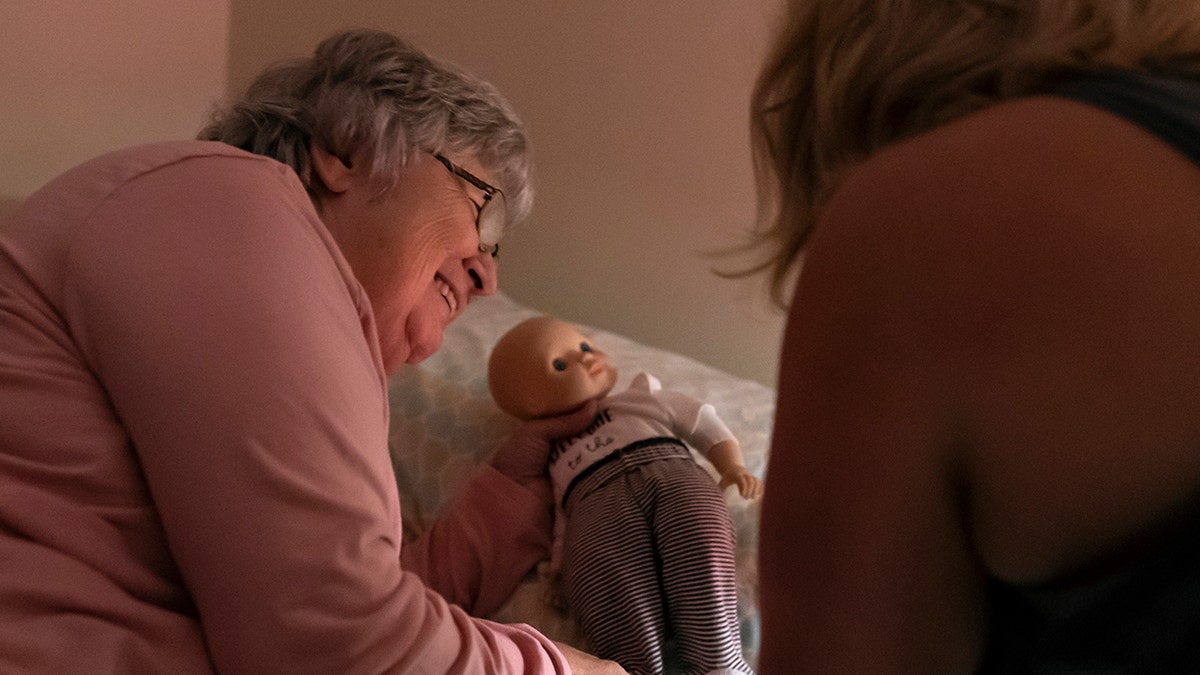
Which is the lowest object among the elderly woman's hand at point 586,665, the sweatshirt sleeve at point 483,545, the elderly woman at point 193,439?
the sweatshirt sleeve at point 483,545

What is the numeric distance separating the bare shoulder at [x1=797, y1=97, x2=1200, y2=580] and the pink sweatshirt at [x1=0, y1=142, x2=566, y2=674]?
0.45 meters

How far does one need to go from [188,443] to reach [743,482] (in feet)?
3.70

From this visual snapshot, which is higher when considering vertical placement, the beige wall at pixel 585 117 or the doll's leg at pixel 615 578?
the beige wall at pixel 585 117

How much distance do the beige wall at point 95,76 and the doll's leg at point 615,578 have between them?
143 centimetres

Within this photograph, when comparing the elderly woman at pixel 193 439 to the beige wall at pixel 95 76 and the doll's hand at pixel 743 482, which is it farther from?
the beige wall at pixel 95 76

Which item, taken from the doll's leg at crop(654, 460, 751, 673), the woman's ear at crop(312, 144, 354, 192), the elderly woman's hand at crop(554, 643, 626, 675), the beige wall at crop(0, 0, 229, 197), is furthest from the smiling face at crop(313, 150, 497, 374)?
the beige wall at crop(0, 0, 229, 197)

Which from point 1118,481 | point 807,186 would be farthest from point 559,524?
point 1118,481

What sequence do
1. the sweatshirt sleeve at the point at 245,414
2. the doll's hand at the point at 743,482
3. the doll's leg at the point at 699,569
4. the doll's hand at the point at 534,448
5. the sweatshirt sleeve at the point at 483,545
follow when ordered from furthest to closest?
the doll's hand at the point at 534,448
the doll's hand at the point at 743,482
the sweatshirt sleeve at the point at 483,545
the doll's leg at the point at 699,569
the sweatshirt sleeve at the point at 245,414

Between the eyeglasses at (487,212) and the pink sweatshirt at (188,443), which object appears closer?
the pink sweatshirt at (188,443)

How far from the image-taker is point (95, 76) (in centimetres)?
247

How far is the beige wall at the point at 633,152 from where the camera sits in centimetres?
236

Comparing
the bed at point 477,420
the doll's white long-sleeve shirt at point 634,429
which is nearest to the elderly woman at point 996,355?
the bed at point 477,420

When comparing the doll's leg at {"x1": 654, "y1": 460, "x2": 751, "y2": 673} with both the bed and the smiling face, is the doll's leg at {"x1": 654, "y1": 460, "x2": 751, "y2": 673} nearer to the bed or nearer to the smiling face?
the bed

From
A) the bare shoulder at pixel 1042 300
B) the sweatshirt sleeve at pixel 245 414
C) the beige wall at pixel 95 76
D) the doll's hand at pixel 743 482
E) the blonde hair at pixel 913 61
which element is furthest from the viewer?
the beige wall at pixel 95 76
